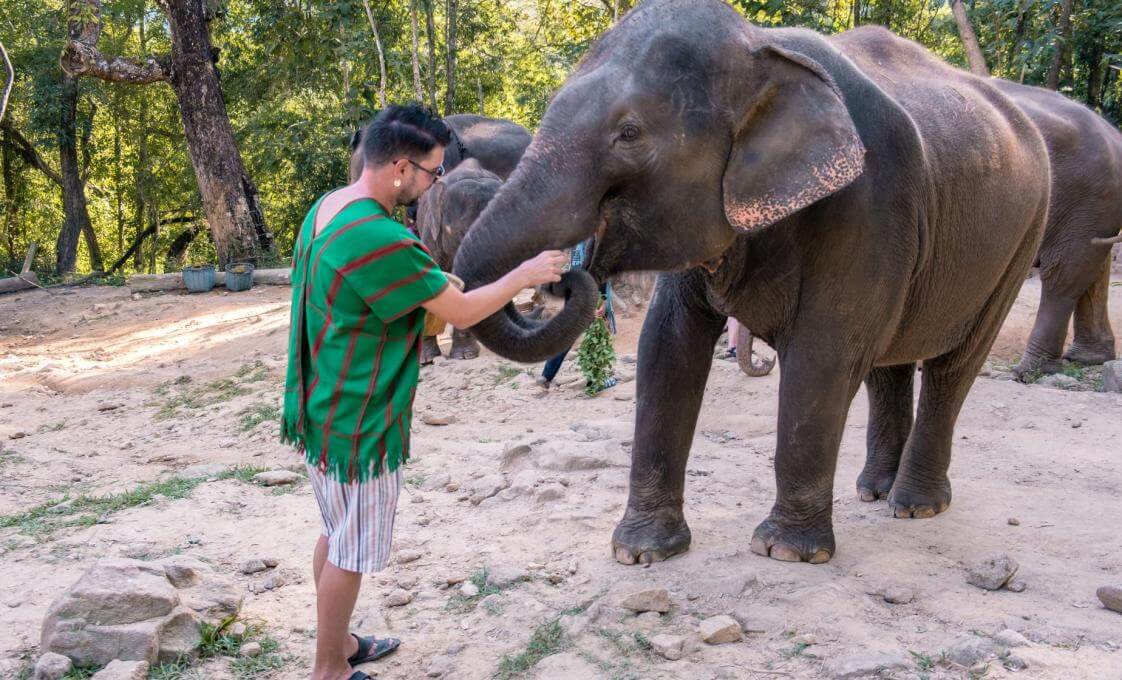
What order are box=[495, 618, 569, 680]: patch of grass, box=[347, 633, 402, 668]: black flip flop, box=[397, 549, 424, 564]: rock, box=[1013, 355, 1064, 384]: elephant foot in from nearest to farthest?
box=[495, 618, 569, 680]: patch of grass
box=[347, 633, 402, 668]: black flip flop
box=[397, 549, 424, 564]: rock
box=[1013, 355, 1064, 384]: elephant foot

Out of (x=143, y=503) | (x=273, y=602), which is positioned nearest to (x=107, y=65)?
(x=143, y=503)

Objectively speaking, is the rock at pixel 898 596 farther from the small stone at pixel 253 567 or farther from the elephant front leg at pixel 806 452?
the small stone at pixel 253 567

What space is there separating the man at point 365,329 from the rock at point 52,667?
956 mm

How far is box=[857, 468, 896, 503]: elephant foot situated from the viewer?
5.97 metres

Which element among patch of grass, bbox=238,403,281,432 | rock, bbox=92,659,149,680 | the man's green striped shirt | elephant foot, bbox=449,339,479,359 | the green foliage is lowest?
patch of grass, bbox=238,403,281,432

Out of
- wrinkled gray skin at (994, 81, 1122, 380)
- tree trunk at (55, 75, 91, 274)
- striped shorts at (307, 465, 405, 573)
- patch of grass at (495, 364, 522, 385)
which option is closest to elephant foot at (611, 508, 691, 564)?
striped shorts at (307, 465, 405, 573)

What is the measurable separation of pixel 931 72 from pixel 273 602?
3909mm

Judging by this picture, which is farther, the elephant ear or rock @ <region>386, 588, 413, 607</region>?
rock @ <region>386, 588, 413, 607</region>

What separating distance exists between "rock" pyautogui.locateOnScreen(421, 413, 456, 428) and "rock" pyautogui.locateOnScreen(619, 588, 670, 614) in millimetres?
4127

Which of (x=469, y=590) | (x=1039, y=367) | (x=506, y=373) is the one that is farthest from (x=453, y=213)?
(x=1039, y=367)

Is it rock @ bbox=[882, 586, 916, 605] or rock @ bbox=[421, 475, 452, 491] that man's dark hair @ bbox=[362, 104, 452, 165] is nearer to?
rock @ bbox=[882, 586, 916, 605]

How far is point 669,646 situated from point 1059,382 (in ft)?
21.0

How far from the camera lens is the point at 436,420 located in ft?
26.7

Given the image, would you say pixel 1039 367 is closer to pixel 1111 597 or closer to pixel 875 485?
pixel 875 485
